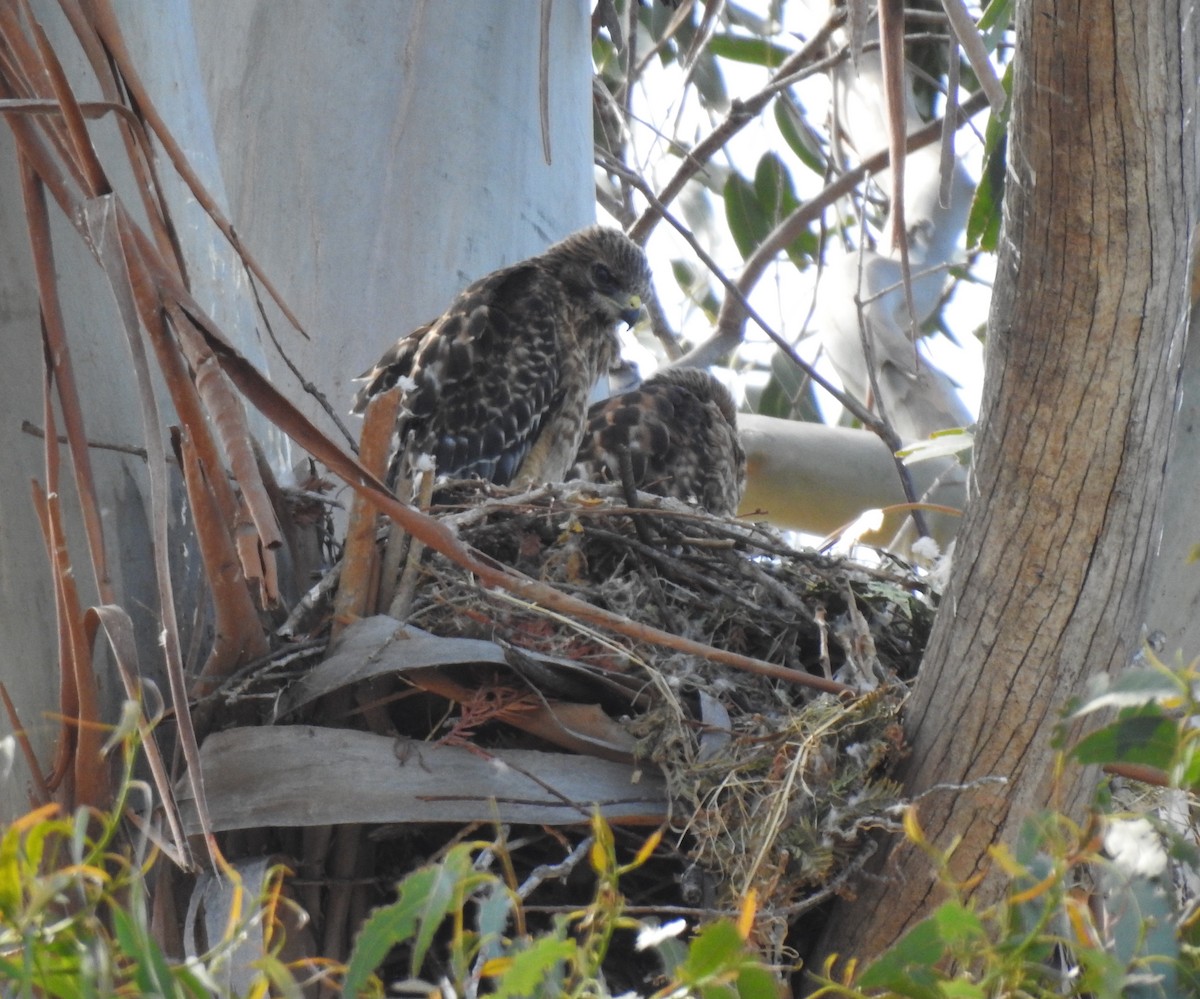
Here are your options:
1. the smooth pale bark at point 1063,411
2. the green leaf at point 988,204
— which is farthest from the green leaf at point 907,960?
the green leaf at point 988,204

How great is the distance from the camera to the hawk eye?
4.33 metres

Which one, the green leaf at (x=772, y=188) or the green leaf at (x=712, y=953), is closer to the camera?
the green leaf at (x=712, y=953)

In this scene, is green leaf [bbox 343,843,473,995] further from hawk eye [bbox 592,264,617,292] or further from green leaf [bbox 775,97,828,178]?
green leaf [bbox 775,97,828,178]

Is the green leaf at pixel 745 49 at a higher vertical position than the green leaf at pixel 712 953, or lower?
higher

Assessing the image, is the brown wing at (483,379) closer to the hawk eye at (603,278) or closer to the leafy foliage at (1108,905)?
the hawk eye at (603,278)

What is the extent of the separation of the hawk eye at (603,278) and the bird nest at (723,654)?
160 cm

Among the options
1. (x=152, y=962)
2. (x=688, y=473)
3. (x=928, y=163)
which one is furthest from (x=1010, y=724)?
(x=928, y=163)

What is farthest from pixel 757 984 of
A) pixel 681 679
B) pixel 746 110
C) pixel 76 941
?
pixel 746 110

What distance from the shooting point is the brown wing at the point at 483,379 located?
3.62 m

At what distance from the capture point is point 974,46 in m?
1.96

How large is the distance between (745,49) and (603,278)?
1823 millimetres

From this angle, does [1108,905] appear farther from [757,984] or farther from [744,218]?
[744,218]

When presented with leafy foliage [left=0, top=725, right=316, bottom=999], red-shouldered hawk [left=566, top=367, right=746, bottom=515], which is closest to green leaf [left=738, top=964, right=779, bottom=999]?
leafy foliage [left=0, top=725, right=316, bottom=999]

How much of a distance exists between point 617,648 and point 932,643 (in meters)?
0.44
